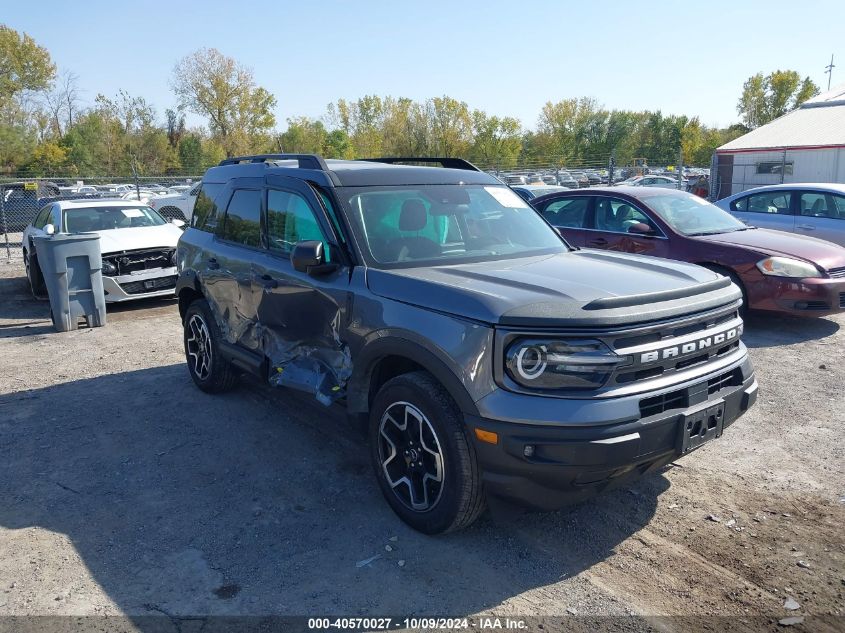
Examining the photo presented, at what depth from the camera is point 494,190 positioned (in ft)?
16.3

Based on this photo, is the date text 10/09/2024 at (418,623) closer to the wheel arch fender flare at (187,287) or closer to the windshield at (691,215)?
the wheel arch fender flare at (187,287)

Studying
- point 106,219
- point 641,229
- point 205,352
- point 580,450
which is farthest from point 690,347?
point 106,219

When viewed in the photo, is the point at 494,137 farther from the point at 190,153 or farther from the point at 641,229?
the point at 641,229

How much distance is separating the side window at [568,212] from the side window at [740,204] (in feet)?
12.1

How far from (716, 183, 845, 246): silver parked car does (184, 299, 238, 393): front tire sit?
8693mm

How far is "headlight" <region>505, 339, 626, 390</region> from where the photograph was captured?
306cm

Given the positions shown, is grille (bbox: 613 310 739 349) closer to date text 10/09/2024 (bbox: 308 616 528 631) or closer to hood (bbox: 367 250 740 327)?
hood (bbox: 367 250 740 327)

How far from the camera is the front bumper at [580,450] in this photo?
2973 mm

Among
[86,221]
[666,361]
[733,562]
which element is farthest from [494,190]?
[86,221]

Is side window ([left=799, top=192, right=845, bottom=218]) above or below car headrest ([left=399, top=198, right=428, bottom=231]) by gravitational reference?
below

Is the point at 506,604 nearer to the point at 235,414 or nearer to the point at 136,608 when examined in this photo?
the point at 136,608

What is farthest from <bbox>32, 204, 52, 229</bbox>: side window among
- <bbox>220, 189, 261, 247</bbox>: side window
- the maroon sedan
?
the maroon sedan

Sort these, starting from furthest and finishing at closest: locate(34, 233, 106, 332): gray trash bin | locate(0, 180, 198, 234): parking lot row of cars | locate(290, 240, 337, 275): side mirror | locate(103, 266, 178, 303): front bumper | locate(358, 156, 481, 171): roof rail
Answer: locate(0, 180, 198, 234): parking lot row of cars < locate(103, 266, 178, 303): front bumper < locate(34, 233, 106, 332): gray trash bin < locate(358, 156, 481, 171): roof rail < locate(290, 240, 337, 275): side mirror

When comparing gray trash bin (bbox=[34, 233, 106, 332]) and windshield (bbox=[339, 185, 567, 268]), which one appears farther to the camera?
gray trash bin (bbox=[34, 233, 106, 332])
